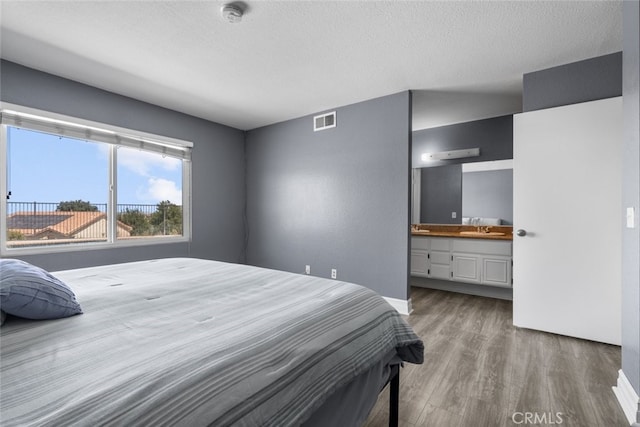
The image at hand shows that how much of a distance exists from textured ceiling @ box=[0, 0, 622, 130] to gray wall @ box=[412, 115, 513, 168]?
69 centimetres

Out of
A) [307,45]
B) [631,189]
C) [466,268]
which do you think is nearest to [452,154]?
[466,268]

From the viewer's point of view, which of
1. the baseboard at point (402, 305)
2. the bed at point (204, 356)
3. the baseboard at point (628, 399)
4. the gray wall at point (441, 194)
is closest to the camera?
the bed at point (204, 356)

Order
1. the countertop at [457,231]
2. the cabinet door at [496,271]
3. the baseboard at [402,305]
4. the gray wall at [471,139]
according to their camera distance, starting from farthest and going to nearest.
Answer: the gray wall at [471,139], the countertop at [457,231], the cabinet door at [496,271], the baseboard at [402,305]

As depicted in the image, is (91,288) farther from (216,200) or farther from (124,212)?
(216,200)

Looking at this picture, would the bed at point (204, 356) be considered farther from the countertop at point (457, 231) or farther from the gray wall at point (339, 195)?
the countertop at point (457, 231)

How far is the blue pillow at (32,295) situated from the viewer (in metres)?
0.94

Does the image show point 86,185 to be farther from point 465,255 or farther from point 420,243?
point 465,255

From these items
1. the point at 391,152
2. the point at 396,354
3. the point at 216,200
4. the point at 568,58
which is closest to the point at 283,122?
the point at 216,200

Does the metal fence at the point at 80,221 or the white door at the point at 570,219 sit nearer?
the white door at the point at 570,219

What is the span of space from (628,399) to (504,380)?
1.86ft

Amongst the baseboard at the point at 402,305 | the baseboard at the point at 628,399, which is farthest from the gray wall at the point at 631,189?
the baseboard at the point at 402,305

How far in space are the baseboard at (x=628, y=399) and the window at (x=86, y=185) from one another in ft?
13.8

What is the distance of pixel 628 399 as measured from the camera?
4.97ft

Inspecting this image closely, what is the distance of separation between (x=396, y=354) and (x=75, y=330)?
1.31 meters
